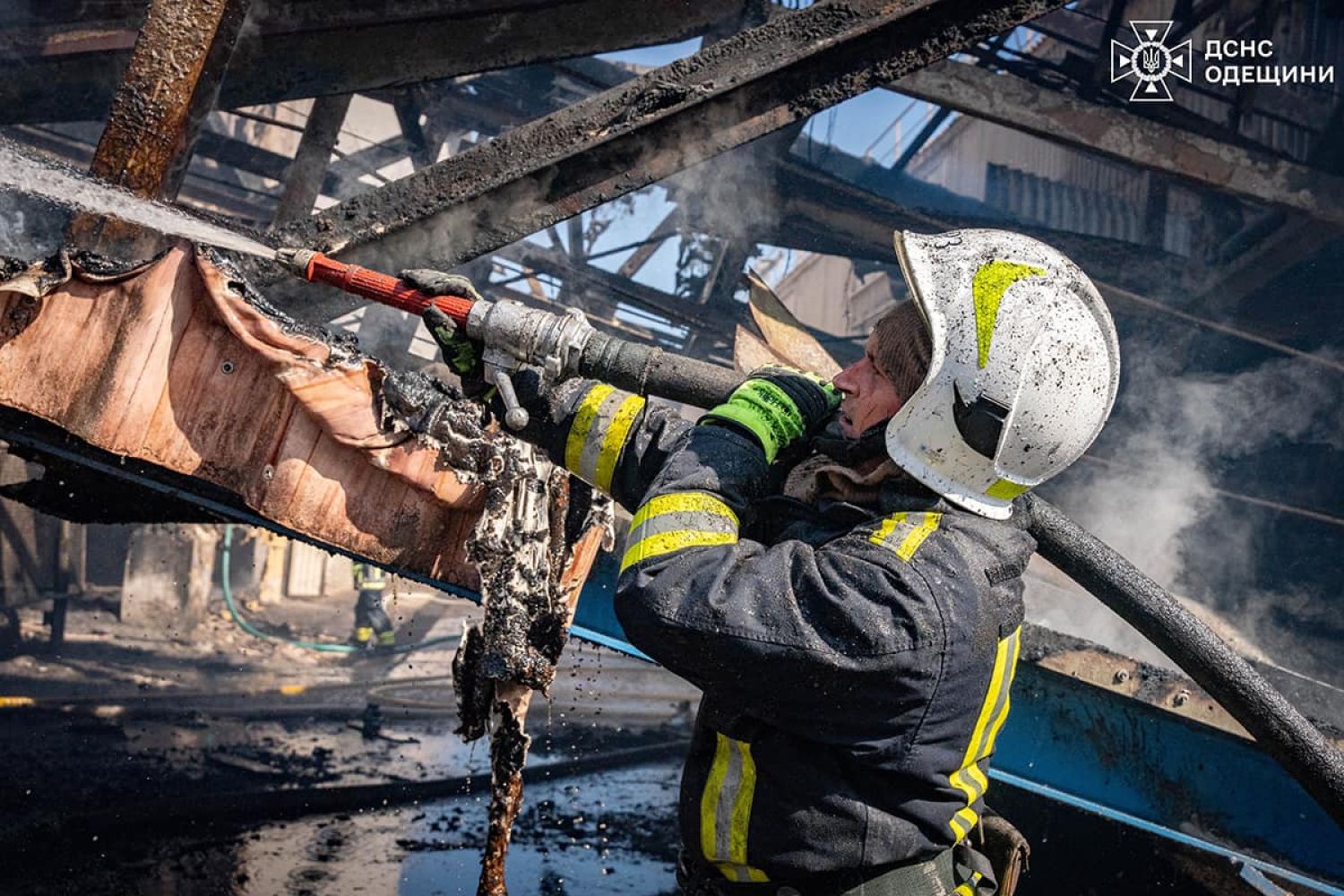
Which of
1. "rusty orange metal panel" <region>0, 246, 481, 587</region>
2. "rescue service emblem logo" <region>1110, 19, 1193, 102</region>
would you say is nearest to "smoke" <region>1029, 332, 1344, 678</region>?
"rescue service emblem logo" <region>1110, 19, 1193, 102</region>

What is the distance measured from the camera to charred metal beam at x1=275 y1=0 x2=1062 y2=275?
2.30 meters

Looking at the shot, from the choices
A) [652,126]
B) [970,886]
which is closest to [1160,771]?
[970,886]

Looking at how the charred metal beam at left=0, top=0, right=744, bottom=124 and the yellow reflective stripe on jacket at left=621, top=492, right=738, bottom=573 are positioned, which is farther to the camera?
the charred metal beam at left=0, top=0, right=744, bottom=124

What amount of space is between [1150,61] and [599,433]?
6.77 metres

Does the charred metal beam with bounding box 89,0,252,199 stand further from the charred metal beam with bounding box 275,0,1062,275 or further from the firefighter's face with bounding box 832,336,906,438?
the firefighter's face with bounding box 832,336,906,438

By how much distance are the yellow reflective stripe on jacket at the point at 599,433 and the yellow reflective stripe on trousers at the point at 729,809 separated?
633 millimetres

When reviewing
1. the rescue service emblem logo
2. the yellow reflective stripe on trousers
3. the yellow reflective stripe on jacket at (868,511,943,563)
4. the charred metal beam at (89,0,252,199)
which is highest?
the rescue service emblem logo

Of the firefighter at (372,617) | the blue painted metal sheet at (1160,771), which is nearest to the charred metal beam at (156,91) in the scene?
the blue painted metal sheet at (1160,771)

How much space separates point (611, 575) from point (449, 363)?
3.26ft

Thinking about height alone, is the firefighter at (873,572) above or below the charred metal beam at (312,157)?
below

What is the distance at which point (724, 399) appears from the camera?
228 cm

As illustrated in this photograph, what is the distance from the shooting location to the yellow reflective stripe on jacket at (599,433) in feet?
6.55

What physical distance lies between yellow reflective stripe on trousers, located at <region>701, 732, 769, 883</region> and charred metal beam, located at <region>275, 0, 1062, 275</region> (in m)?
1.41

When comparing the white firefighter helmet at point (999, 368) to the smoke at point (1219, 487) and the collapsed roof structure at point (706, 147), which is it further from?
the smoke at point (1219, 487)
